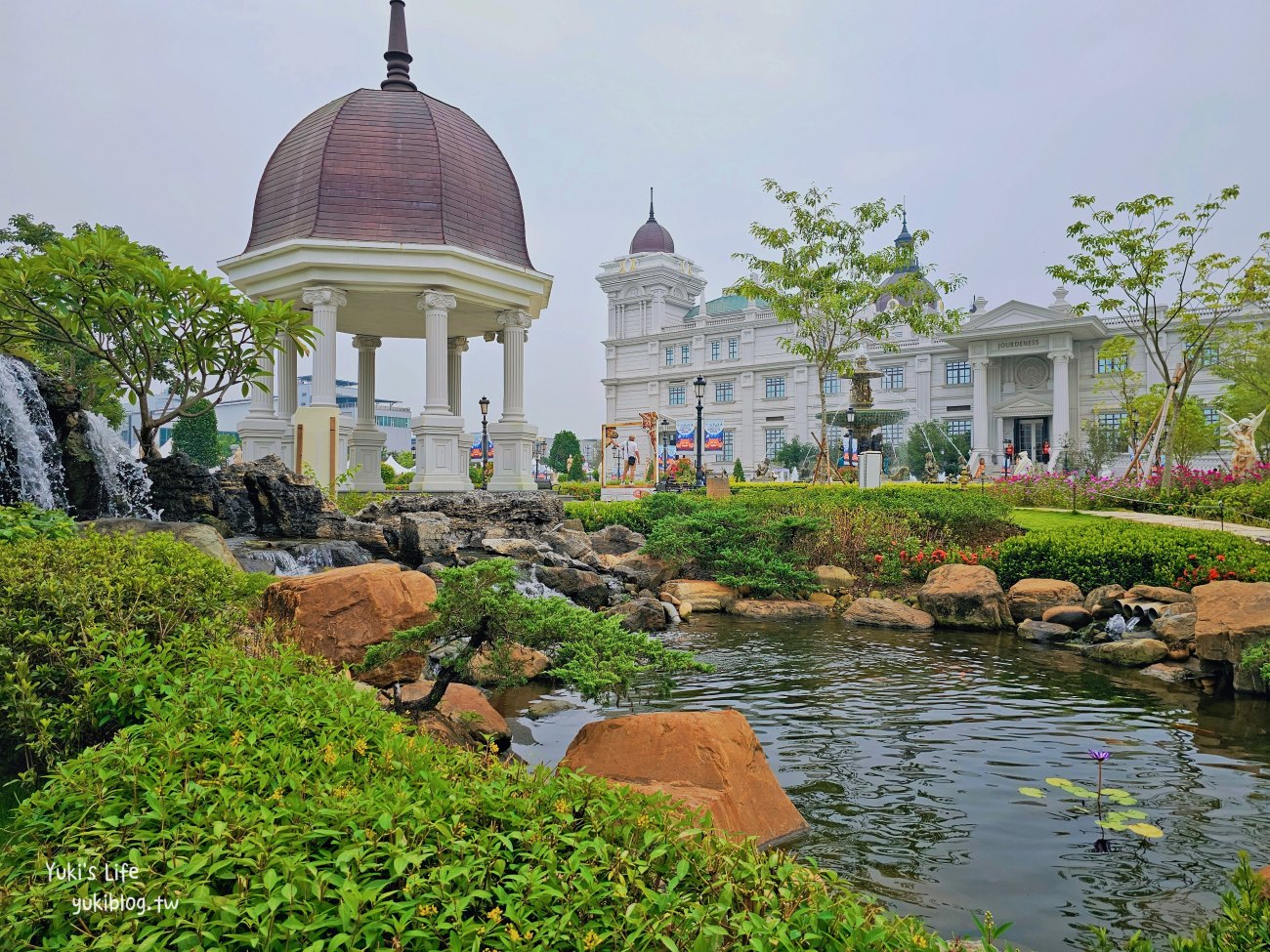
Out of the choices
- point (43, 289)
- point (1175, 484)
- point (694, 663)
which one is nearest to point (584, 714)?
point (694, 663)

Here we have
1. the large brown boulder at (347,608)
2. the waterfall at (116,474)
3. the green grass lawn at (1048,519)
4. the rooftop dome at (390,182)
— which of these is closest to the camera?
the large brown boulder at (347,608)

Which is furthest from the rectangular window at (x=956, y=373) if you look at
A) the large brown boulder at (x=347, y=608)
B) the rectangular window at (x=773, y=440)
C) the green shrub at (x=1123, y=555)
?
the large brown boulder at (x=347, y=608)

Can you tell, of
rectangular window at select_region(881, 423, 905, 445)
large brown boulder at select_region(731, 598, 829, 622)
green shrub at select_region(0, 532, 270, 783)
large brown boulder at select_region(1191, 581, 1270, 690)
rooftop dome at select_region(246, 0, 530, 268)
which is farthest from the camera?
rectangular window at select_region(881, 423, 905, 445)

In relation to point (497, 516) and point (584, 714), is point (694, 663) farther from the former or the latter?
point (497, 516)

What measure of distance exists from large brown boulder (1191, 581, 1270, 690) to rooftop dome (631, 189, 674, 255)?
66.9 meters

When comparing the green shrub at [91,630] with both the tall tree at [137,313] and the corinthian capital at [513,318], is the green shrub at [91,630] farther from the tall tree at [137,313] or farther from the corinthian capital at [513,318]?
the corinthian capital at [513,318]

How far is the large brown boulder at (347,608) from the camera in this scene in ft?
20.6

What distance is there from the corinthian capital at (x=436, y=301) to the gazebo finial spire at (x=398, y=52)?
22.4 feet

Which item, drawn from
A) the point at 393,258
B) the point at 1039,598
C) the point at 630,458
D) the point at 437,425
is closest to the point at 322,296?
the point at 393,258

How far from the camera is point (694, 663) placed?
5285mm

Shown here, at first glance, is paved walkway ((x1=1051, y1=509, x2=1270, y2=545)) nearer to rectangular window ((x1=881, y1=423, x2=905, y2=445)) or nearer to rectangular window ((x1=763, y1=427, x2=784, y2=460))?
rectangular window ((x1=881, y1=423, x2=905, y2=445))

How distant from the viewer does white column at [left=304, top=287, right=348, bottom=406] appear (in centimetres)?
1695

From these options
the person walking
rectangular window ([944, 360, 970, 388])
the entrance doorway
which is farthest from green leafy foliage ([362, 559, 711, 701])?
rectangular window ([944, 360, 970, 388])

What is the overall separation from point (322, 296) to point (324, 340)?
35.5 inches
